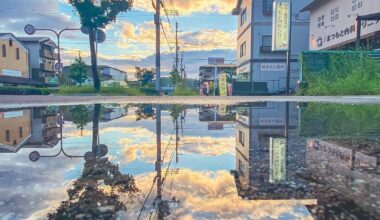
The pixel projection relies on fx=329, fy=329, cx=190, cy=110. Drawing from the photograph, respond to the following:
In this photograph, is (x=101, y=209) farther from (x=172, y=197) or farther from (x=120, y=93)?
(x=120, y=93)

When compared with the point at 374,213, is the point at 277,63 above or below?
above

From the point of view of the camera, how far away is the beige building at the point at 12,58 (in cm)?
3803

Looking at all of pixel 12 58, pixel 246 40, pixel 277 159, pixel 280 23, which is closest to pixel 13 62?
pixel 12 58

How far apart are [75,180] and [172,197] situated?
68 cm

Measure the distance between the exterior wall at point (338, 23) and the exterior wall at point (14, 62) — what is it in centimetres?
3305

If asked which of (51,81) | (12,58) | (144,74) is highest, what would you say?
(12,58)

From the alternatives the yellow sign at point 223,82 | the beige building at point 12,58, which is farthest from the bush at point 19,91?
the yellow sign at point 223,82

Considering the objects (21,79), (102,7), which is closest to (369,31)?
(102,7)

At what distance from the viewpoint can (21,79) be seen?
132 ft

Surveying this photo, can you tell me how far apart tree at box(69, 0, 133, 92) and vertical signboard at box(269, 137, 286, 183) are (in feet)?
67.2

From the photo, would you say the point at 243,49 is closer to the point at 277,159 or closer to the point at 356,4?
the point at 356,4

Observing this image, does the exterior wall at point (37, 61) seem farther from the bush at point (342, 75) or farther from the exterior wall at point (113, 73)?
the bush at point (342, 75)

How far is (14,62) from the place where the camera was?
133 ft

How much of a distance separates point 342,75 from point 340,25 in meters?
9.53
